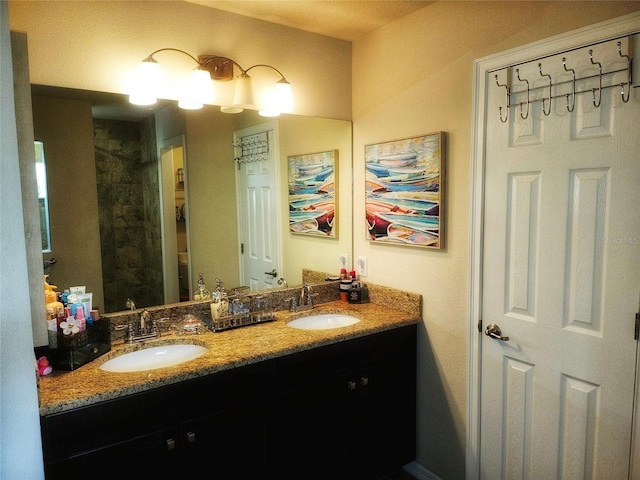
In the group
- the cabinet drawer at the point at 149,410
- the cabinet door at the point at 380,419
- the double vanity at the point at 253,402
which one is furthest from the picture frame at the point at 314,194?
the cabinet drawer at the point at 149,410

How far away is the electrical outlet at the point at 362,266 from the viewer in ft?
8.52

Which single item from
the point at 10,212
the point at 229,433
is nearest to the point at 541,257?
the point at 229,433

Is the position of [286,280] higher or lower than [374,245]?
lower

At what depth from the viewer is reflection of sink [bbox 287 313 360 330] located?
2.31m

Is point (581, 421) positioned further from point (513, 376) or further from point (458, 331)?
point (458, 331)

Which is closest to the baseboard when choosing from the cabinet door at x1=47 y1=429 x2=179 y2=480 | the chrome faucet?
the cabinet door at x1=47 y1=429 x2=179 y2=480

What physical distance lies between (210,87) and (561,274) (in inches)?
68.6

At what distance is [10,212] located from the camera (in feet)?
2.98

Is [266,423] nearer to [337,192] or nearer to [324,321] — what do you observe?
[324,321]

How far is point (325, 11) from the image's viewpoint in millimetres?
2162

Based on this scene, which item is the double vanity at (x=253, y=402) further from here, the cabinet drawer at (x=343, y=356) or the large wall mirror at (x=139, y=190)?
the large wall mirror at (x=139, y=190)

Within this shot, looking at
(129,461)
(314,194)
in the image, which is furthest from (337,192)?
(129,461)

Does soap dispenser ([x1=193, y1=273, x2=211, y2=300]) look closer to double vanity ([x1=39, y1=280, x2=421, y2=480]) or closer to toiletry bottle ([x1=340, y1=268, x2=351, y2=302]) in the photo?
double vanity ([x1=39, y1=280, x2=421, y2=480])

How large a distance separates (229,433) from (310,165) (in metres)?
1.51
